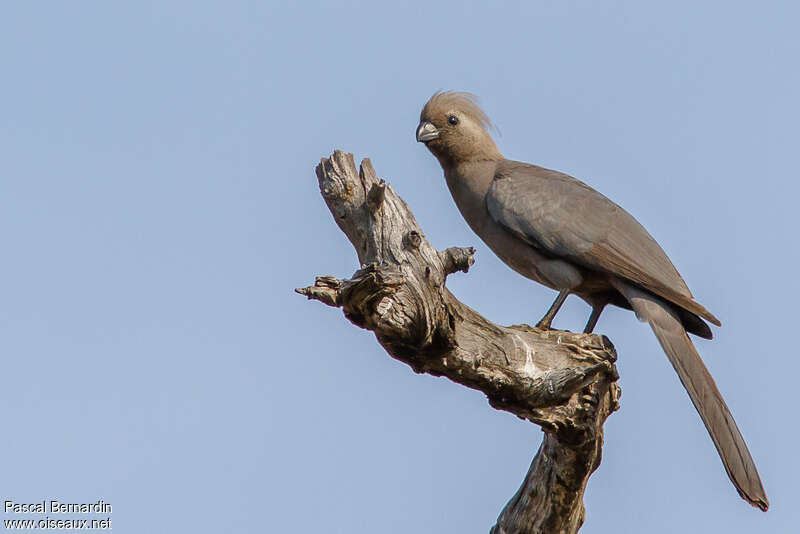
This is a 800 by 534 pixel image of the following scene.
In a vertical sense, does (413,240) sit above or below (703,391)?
above

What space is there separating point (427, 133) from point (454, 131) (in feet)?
0.74

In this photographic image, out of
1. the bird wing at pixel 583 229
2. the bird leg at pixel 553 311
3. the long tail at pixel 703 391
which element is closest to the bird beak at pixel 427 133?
the bird wing at pixel 583 229

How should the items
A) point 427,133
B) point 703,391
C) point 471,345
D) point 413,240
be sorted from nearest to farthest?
point 413,240 < point 471,345 < point 703,391 < point 427,133

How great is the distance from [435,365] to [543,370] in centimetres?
72

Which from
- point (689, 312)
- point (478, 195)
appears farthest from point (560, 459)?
point (478, 195)

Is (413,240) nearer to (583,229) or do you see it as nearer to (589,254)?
(589,254)

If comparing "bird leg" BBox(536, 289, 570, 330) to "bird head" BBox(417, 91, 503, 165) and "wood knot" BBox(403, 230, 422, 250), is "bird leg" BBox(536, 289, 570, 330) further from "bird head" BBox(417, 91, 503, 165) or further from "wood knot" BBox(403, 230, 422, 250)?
"wood knot" BBox(403, 230, 422, 250)

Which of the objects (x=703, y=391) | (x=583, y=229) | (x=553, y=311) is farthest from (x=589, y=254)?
(x=703, y=391)

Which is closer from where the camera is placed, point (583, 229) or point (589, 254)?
point (589, 254)

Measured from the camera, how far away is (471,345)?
5562 millimetres

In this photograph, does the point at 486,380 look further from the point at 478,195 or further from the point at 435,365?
the point at 478,195

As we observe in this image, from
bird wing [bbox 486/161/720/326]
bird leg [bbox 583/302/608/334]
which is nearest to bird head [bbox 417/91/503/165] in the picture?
bird wing [bbox 486/161/720/326]

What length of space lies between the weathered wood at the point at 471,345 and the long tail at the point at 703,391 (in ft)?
2.84

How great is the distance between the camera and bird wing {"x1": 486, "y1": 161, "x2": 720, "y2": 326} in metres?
7.16
